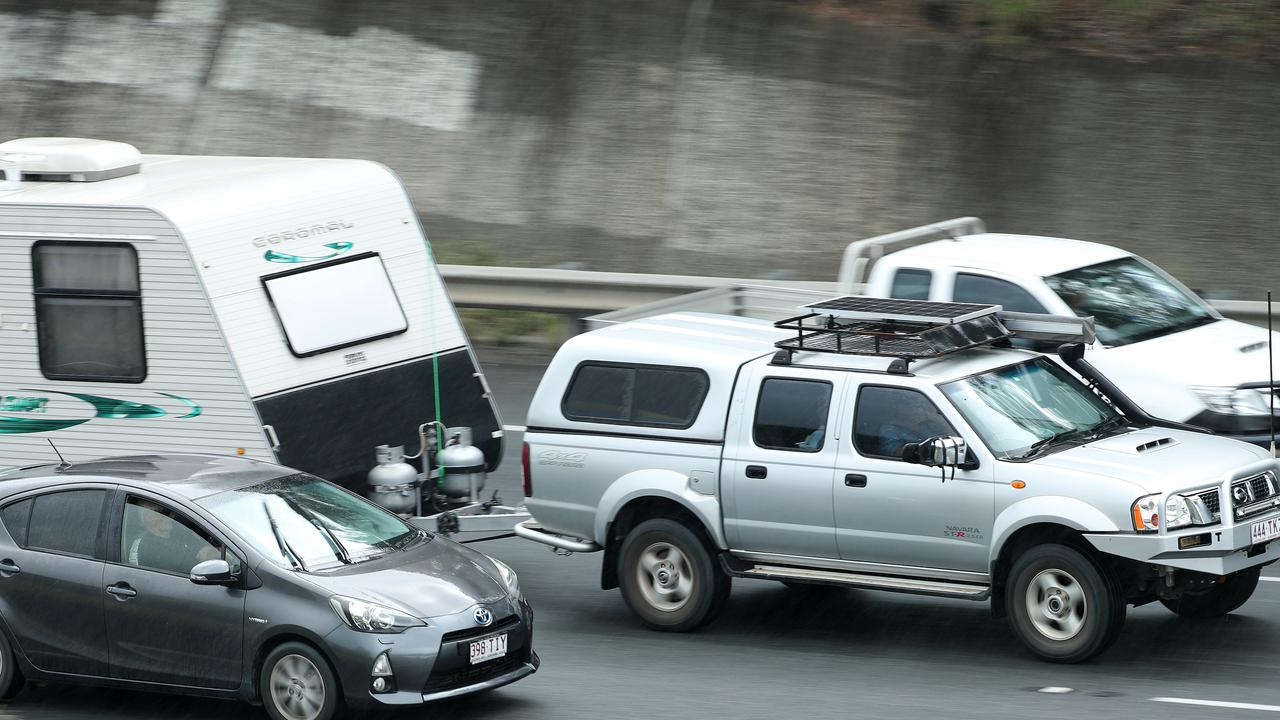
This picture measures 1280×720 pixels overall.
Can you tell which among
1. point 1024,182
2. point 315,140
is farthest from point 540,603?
point 315,140

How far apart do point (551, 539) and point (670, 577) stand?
3.03 ft

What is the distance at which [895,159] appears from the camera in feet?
Result: 66.5

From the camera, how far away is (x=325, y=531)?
9555 millimetres

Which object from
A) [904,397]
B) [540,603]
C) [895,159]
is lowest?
[540,603]

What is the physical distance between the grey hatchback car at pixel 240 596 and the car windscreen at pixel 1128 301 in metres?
5.70

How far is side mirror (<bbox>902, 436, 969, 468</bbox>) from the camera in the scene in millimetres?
9836

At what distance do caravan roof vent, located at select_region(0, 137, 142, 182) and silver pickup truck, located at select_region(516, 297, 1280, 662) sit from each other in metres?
3.77

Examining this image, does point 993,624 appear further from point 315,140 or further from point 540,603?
point 315,140

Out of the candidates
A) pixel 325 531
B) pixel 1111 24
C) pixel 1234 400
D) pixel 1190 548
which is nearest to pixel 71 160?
pixel 325 531

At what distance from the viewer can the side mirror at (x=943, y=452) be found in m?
9.84

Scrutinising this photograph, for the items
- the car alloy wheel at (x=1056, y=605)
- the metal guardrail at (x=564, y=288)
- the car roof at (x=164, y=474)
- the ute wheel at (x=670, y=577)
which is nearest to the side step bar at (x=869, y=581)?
the ute wheel at (x=670, y=577)

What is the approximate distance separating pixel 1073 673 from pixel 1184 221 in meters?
10.3

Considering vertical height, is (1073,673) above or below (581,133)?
below

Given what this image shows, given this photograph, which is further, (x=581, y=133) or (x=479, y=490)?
(x=581, y=133)
